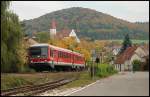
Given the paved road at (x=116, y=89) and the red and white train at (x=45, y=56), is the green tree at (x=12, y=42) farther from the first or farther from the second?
the paved road at (x=116, y=89)

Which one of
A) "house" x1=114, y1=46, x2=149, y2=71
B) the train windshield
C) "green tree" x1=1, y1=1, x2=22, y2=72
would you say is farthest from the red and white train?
"house" x1=114, y1=46, x2=149, y2=71

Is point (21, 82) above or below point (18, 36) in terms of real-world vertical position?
below

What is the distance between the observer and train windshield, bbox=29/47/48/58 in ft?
158

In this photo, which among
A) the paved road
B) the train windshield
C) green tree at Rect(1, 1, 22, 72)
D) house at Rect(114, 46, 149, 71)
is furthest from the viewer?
house at Rect(114, 46, 149, 71)

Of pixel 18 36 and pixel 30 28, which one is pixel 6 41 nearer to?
pixel 18 36

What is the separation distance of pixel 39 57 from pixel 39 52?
57cm

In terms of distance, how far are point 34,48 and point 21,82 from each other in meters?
14.0

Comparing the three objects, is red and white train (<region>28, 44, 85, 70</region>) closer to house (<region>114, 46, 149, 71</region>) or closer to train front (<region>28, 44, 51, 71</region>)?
train front (<region>28, 44, 51, 71</region>)

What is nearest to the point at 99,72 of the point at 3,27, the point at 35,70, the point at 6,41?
the point at 35,70

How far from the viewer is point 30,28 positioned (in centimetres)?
18575

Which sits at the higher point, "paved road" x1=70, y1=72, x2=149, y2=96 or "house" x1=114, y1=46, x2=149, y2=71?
"house" x1=114, y1=46, x2=149, y2=71

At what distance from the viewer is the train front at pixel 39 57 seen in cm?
4797

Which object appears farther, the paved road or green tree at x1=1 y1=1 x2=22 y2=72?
green tree at x1=1 y1=1 x2=22 y2=72

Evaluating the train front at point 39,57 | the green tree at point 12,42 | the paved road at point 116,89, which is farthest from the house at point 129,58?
the paved road at point 116,89
